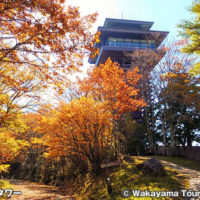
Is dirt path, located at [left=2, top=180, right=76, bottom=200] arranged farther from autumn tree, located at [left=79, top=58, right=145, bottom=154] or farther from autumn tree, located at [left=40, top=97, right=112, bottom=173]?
autumn tree, located at [left=79, top=58, right=145, bottom=154]

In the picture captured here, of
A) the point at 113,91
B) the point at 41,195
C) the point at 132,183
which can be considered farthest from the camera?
the point at 41,195

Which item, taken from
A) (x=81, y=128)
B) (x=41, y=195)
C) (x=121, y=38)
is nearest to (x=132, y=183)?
(x=81, y=128)

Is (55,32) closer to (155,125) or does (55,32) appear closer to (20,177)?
(155,125)

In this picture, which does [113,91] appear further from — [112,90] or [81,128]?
[81,128]

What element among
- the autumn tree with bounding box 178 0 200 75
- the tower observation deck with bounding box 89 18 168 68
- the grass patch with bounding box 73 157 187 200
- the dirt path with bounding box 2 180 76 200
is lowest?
the dirt path with bounding box 2 180 76 200

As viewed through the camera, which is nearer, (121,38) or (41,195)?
(41,195)

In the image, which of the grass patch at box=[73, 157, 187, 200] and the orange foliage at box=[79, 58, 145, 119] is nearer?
the grass patch at box=[73, 157, 187, 200]

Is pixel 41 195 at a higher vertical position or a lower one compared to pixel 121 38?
lower

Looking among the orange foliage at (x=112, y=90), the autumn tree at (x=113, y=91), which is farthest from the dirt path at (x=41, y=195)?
the orange foliage at (x=112, y=90)

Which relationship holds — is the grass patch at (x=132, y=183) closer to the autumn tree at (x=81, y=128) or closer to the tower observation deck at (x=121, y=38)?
the autumn tree at (x=81, y=128)

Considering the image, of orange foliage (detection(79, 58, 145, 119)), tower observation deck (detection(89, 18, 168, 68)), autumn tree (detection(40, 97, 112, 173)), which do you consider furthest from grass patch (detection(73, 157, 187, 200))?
tower observation deck (detection(89, 18, 168, 68))

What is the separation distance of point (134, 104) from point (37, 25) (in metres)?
8.48

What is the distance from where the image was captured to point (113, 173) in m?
9.67

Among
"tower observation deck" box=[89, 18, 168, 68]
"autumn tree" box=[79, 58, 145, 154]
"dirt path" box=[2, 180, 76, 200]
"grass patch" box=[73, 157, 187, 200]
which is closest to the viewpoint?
"grass patch" box=[73, 157, 187, 200]
